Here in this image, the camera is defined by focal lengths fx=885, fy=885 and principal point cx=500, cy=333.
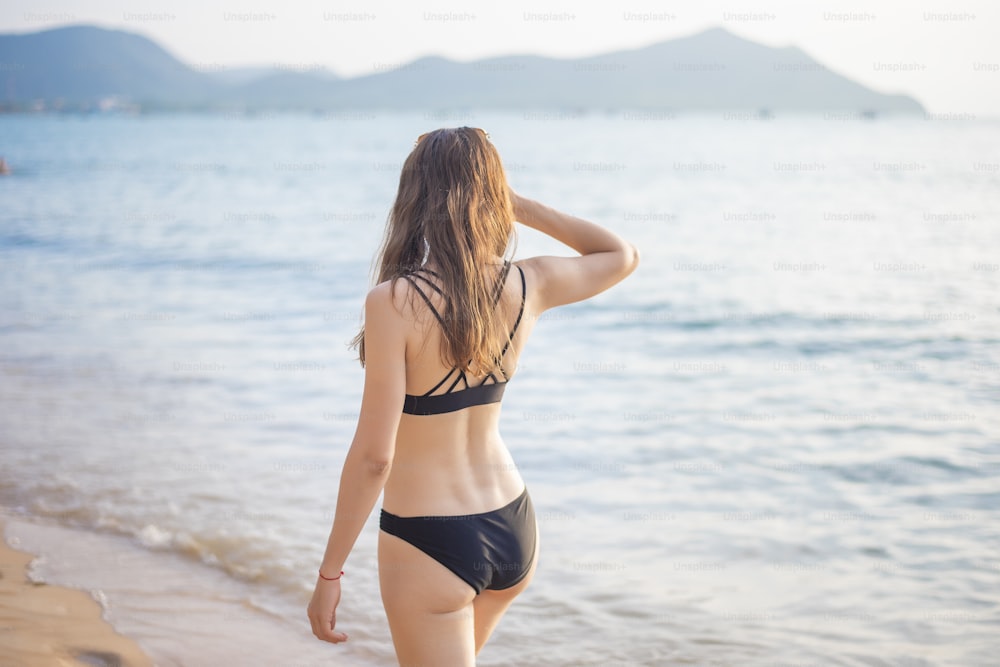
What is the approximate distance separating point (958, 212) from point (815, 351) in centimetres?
1458

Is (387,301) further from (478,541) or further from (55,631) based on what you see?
(55,631)

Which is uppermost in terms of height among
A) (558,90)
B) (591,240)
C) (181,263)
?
(558,90)

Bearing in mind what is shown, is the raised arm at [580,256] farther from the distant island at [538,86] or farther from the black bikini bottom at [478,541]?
the distant island at [538,86]

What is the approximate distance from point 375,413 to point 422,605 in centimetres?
46

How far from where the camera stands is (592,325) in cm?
1086

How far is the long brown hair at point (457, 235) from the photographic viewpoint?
1805 millimetres

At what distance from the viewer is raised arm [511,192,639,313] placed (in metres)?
2.02

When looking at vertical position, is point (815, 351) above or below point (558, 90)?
below

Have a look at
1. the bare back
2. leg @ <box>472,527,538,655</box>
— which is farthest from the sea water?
the bare back

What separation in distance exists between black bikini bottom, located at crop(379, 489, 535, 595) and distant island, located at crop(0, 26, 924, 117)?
103179 mm

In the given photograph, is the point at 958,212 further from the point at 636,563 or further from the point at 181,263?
the point at 636,563

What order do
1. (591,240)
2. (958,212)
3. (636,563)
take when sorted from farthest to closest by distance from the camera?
(958,212) < (636,563) < (591,240)

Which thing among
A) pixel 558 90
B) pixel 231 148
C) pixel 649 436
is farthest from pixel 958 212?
pixel 558 90

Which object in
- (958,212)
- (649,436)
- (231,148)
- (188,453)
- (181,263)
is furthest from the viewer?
(231,148)
